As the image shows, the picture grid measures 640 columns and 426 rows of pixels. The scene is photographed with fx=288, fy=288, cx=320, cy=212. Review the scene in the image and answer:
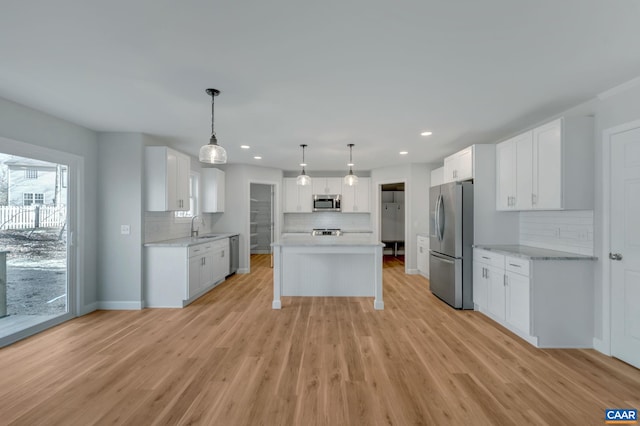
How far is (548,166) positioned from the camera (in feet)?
10.3

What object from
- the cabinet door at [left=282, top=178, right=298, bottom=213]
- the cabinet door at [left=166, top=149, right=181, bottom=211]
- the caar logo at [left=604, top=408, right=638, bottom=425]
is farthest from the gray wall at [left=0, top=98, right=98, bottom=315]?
the caar logo at [left=604, top=408, right=638, bottom=425]

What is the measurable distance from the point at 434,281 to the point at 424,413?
3.09m

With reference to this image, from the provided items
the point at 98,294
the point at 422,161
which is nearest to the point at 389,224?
the point at 422,161

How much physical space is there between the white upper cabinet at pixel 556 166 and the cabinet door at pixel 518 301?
2.83 ft

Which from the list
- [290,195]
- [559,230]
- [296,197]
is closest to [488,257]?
[559,230]

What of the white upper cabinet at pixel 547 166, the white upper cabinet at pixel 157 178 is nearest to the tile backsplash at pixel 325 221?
the white upper cabinet at pixel 157 178

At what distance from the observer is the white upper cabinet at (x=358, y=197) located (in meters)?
7.57

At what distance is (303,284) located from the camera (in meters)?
4.62

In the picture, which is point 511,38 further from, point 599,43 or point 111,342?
point 111,342

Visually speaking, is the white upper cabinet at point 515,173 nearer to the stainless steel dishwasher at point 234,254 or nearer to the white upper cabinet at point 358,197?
the white upper cabinet at point 358,197

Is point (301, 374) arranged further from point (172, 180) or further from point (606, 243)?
point (172, 180)

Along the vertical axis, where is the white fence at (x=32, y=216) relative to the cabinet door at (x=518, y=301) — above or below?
above

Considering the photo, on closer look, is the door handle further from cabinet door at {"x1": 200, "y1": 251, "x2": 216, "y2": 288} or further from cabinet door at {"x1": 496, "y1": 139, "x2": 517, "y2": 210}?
cabinet door at {"x1": 200, "y1": 251, "x2": 216, "y2": 288}

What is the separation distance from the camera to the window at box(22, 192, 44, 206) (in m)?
3.30
